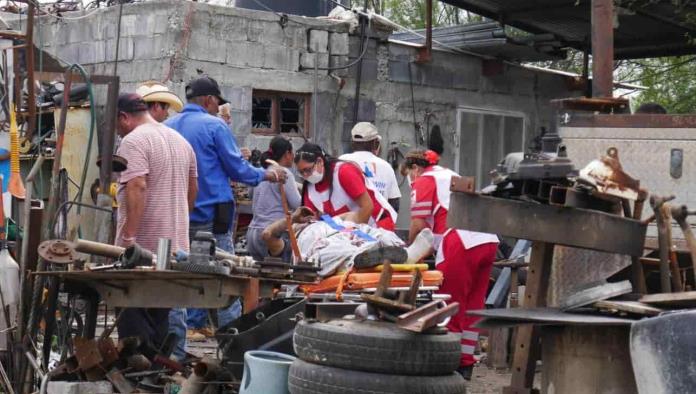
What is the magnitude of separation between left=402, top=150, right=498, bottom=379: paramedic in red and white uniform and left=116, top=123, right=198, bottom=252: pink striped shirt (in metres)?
2.19

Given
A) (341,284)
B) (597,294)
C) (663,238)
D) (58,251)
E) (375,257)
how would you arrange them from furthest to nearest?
(375,257) → (341,284) → (58,251) → (663,238) → (597,294)

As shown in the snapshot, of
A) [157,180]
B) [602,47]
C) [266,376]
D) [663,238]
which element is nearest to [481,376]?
[602,47]

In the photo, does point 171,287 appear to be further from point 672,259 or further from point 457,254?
point 457,254

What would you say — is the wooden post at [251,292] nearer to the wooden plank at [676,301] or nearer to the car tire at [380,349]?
the car tire at [380,349]

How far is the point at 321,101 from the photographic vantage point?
14383mm

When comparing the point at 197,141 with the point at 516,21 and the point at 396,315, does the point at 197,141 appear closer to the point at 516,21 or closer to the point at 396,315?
the point at 396,315

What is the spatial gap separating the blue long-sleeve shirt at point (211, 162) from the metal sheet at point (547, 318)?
12.8ft

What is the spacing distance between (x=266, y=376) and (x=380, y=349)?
0.87 meters

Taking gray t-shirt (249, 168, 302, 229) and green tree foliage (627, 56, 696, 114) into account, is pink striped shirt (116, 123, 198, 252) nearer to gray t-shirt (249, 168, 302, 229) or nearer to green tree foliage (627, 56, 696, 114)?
gray t-shirt (249, 168, 302, 229)

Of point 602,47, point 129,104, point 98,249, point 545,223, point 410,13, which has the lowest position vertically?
point 98,249

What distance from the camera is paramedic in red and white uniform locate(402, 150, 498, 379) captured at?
30.9 ft

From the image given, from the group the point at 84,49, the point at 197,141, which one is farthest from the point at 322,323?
the point at 84,49

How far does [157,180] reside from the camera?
8.20 meters

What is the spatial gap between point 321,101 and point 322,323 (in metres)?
8.56
